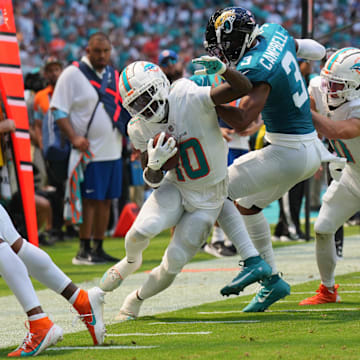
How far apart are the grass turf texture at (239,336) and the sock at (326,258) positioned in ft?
0.61

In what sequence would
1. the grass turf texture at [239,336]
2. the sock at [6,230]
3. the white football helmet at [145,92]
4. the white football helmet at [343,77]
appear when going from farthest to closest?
the white football helmet at [343,77] < the white football helmet at [145,92] < the sock at [6,230] < the grass turf texture at [239,336]

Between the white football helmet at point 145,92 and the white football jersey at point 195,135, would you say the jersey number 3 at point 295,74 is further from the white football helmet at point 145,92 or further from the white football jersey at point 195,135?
the white football helmet at point 145,92

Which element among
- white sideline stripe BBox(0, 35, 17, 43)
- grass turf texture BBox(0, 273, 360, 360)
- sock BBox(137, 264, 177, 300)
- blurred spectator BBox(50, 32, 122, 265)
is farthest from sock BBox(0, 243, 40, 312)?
blurred spectator BBox(50, 32, 122, 265)

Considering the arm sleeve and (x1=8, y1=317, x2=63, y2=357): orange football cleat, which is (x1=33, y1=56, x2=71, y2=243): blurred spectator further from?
(x1=8, y1=317, x2=63, y2=357): orange football cleat

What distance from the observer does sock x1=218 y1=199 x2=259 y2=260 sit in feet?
15.6

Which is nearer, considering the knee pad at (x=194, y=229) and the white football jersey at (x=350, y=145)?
the knee pad at (x=194, y=229)

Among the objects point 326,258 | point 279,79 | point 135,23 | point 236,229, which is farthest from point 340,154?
point 135,23

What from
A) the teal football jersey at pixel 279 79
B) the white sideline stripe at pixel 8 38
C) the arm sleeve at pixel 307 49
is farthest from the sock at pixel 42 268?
the white sideline stripe at pixel 8 38

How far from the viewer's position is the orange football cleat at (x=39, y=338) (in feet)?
12.0

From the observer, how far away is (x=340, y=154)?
17.6ft

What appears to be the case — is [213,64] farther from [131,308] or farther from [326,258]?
[326,258]

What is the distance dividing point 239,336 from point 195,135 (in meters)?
1.19

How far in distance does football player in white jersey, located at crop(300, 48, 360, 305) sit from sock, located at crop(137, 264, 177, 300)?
40.4 inches

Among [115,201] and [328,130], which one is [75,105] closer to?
[115,201]
